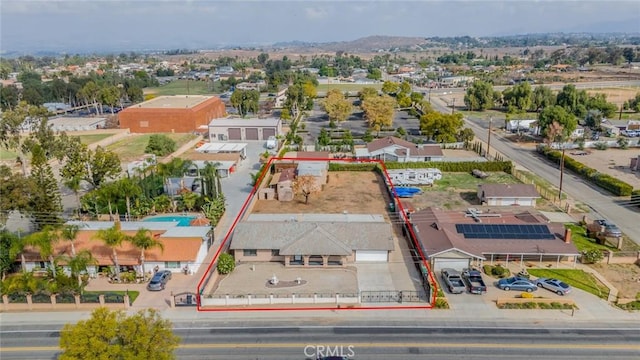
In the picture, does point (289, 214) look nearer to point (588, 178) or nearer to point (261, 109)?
point (588, 178)

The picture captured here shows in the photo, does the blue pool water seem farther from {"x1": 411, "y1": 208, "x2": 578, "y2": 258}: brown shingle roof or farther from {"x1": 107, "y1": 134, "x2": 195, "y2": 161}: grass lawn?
{"x1": 107, "y1": 134, "x2": 195, "y2": 161}: grass lawn

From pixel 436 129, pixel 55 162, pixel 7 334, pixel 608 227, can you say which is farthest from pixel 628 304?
pixel 55 162

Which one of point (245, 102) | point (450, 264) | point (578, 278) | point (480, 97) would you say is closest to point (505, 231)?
point (578, 278)

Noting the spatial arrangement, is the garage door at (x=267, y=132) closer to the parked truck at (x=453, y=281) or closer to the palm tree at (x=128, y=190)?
the palm tree at (x=128, y=190)

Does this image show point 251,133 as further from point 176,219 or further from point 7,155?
point 176,219

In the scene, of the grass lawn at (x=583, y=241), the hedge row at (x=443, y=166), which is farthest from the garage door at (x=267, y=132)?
the grass lawn at (x=583, y=241)
